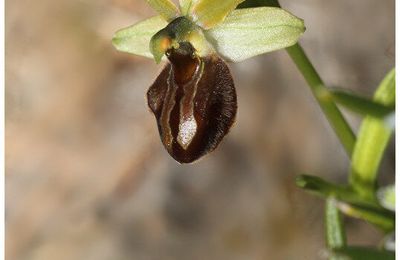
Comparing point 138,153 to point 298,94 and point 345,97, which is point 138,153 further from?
point 345,97

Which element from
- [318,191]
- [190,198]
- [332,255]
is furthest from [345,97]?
[190,198]

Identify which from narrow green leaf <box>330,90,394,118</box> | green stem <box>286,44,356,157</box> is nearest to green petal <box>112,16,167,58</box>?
green stem <box>286,44,356,157</box>

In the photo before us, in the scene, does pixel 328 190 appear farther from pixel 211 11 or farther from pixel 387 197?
pixel 211 11

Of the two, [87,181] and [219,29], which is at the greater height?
[219,29]

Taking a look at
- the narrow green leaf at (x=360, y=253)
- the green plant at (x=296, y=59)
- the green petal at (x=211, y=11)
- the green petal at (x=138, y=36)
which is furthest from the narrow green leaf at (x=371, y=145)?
the green petal at (x=138, y=36)

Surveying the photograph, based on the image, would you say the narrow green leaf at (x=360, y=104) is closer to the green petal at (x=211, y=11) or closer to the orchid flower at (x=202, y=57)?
the orchid flower at (x=202, y=57)

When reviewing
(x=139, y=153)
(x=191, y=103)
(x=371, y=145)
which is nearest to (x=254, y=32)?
(x=191, y=103)

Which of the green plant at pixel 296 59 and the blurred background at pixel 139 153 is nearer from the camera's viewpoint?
the green plant at pixel 296 59
